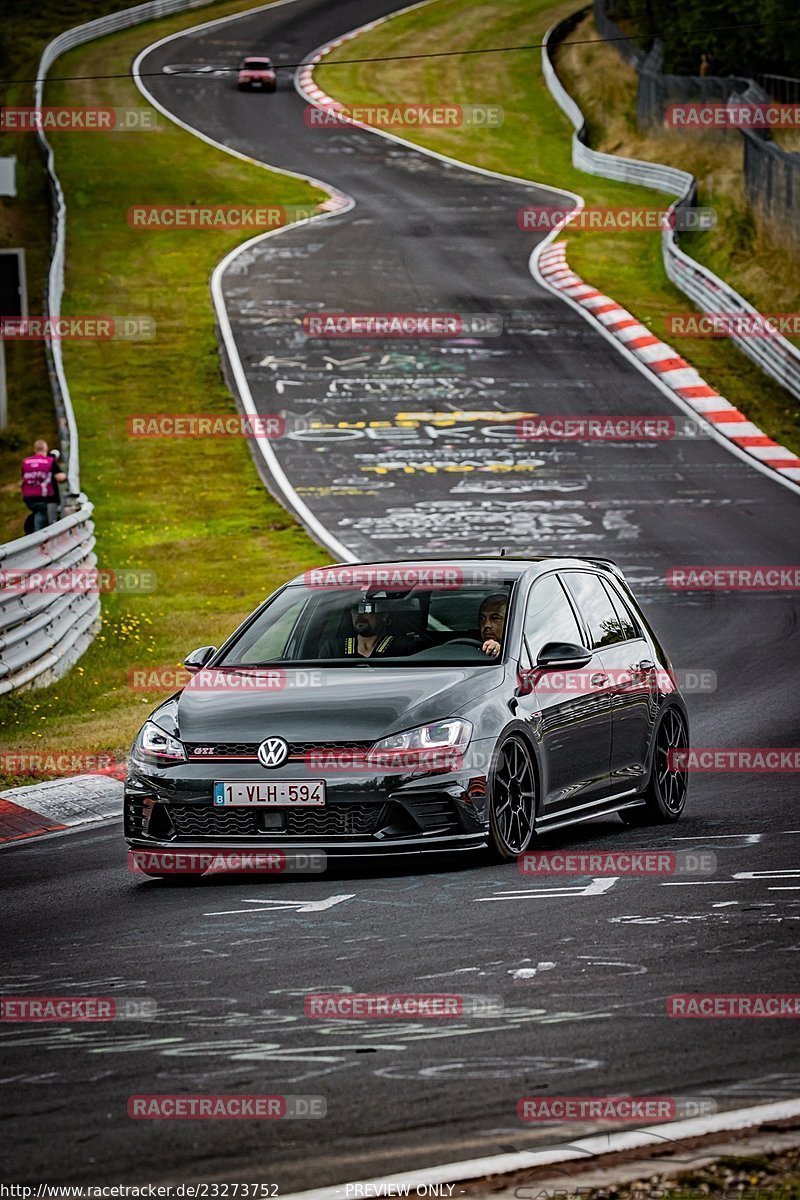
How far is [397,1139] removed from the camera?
536 centimetres

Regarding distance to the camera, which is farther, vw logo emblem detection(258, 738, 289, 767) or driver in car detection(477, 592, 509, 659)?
driver in car detection(477, 592, 509, 659)

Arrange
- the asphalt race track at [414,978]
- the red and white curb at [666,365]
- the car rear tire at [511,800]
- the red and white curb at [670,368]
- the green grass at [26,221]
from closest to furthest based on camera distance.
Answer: the asphalt race track at [414,978], the car rear tire at [511,800], the red and white curb at [666,365], the red and white curb at [670,368], the green grass at [26,221]

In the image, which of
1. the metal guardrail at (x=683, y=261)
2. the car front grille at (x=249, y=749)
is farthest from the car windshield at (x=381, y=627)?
the metal guardrail at (x=683, y=261)

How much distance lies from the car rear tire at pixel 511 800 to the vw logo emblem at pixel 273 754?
1.00 meters

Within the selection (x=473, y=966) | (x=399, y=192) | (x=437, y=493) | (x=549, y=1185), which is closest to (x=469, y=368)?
(x=437, y=493)

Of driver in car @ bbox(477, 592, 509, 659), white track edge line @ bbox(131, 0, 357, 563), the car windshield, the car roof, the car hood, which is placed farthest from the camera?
white track edge line @ bbox(131, 0, 357, 563)

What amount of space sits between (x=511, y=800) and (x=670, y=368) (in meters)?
26.5

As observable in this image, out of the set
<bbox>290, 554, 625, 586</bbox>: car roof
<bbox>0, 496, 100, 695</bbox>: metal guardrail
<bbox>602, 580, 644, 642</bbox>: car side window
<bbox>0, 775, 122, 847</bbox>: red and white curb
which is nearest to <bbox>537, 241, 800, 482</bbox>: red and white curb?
<bbox>0, 496, 100, 695</bbox>: metal guardrail

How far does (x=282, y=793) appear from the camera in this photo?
9312mm

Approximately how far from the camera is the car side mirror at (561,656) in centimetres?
1015

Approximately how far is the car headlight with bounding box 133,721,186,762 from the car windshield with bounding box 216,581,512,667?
812mm

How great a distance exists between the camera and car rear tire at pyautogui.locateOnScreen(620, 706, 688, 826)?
11250 mm

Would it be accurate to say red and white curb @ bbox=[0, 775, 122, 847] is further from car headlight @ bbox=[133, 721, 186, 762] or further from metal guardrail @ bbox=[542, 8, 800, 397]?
metal guardrail @ bbox=[542, 8, 800, 397]

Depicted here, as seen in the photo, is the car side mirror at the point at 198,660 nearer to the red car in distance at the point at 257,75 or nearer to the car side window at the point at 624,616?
the car side window at the point at 624,616
